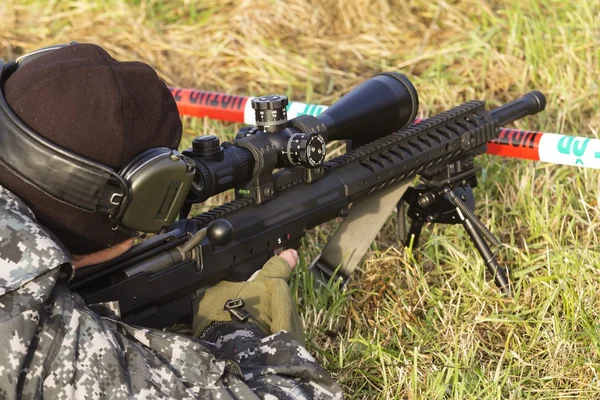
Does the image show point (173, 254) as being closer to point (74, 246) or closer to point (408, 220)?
point (74, 246)

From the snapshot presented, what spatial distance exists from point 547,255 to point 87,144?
2303mm

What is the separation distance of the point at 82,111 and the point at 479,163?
3.09 meters

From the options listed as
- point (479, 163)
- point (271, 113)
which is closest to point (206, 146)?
point (271, 113)

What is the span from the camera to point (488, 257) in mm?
4176

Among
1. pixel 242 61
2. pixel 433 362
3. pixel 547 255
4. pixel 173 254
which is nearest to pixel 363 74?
pixel 242 61

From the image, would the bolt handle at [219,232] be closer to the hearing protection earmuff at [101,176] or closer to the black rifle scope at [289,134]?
the hearing protection earmuff at [101,176]

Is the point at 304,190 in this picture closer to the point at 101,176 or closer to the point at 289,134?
the point at 289,134

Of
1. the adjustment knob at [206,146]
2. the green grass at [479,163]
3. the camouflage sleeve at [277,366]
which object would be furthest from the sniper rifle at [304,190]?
the camouflage sleeve at [277,366]

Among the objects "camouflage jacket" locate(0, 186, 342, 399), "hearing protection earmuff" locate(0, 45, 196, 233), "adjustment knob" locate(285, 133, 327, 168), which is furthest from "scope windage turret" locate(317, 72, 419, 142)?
"camouflage jacket" locate(0, 186, 342, 399)

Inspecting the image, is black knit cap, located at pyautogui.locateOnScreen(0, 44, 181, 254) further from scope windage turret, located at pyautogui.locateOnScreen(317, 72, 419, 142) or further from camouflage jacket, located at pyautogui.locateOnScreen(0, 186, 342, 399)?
scope windage turret, located at pyautogui.locateOnScreen(317, 72, 419, 142)

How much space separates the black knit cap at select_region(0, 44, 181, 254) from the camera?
2508 millimetres

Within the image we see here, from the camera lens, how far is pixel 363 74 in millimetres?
6551

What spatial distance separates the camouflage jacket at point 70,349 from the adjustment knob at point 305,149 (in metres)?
0.86

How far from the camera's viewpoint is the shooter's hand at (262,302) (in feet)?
10.3
